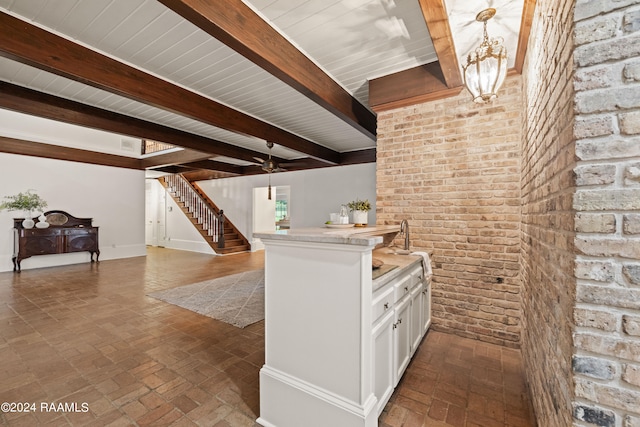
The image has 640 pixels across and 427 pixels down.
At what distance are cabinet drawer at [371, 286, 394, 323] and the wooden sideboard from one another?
764 cm

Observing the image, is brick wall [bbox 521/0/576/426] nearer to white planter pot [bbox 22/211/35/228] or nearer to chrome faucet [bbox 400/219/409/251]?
chrome faucet [bbox 400/219/409/251]

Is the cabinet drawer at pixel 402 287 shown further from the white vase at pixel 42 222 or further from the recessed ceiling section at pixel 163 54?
the white vase at pixel 42 222

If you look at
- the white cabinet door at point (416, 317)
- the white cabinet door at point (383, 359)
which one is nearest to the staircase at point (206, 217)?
the white cabinet door at point (416, 317)

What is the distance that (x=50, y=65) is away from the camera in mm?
2287

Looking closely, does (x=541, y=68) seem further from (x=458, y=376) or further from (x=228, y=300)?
(x=228, y=300)

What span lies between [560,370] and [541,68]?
1.61 m

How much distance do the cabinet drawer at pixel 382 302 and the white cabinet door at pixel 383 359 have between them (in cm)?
4

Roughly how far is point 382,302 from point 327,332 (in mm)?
387

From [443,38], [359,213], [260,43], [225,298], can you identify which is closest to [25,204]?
[225,298]

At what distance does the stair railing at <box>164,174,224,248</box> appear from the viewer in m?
8.71

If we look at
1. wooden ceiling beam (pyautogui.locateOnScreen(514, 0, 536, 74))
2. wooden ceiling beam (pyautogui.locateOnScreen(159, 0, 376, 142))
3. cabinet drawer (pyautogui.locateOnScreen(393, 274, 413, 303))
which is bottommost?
cabinet drawer (pyautogui.locateOnScreen(393, 274, 413, 303))

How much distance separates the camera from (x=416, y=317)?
245 cm

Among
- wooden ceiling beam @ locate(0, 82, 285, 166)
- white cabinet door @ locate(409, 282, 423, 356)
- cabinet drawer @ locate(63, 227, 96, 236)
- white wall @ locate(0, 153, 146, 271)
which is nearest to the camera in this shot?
white cabinet door @ locate(409, 282, 423, 356)

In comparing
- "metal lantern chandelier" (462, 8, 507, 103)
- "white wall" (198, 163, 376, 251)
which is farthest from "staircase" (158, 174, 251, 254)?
"metal lantern chandelier" (462, 8, 507, 103)
